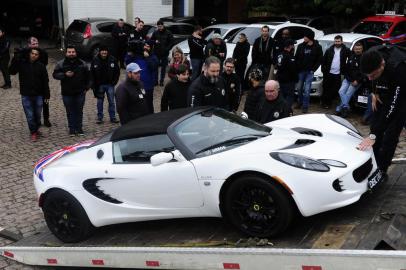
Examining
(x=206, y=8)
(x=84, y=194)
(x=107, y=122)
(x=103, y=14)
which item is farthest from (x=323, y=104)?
(x=206, y=8)

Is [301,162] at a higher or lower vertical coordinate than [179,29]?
lower

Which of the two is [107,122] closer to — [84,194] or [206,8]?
[84,194]

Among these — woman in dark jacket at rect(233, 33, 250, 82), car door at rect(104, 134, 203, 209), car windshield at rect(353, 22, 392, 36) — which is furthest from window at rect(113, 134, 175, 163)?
car windshield at rect(353, 22, 392, 36)

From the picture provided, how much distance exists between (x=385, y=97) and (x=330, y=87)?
596cm

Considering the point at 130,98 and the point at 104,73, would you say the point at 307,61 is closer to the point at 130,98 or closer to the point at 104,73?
the point at 104,73

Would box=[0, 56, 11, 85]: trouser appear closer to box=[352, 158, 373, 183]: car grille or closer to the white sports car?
the white sports car

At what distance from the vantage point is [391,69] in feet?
18.2

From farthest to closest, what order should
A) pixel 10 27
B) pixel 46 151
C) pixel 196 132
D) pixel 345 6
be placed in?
pixel 10 27 < pixel 345 6 < pixel 46 151 < pixel 196 132

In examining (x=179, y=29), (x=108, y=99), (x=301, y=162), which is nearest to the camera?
(x=301, y=162)

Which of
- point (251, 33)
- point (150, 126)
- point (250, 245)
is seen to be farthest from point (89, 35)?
point (250, 245)

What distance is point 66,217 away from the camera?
5961 mm

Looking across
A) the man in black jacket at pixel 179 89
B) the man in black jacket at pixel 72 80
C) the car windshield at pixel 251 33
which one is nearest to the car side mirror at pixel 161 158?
the man in black jacket at pixel 179 89

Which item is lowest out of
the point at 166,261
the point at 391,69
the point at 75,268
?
the point at 75,268

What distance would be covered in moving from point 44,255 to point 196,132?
7.23 ft
